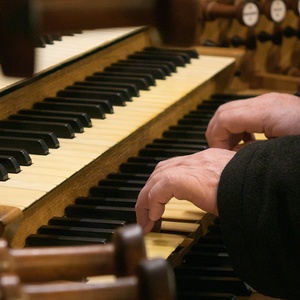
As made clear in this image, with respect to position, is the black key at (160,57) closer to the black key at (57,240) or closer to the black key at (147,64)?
the black key at (147,64)

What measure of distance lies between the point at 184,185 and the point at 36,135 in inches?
16.7

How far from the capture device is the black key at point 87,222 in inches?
51.2

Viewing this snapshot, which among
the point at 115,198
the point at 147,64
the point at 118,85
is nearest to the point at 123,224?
the point at 115,198

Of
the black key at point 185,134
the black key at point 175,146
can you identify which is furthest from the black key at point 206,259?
the black key at point 185,134

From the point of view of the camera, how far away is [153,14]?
35 cm

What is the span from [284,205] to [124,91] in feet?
3.02

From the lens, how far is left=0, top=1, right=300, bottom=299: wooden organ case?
1276mm

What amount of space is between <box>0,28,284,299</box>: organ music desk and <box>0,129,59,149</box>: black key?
0.02 metres

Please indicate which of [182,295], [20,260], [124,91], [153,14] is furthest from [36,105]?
[153,14]

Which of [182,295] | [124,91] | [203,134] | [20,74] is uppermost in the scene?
[20,74]

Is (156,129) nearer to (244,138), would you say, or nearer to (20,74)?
(244,138)

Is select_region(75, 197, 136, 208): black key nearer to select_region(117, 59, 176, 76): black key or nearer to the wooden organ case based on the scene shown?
the wooden organ case

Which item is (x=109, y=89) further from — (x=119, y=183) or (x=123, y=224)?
(x=123, y=224)

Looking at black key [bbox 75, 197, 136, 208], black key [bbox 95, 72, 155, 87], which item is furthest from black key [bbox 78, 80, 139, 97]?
black key [bbox 75, 197, 136, 208]
